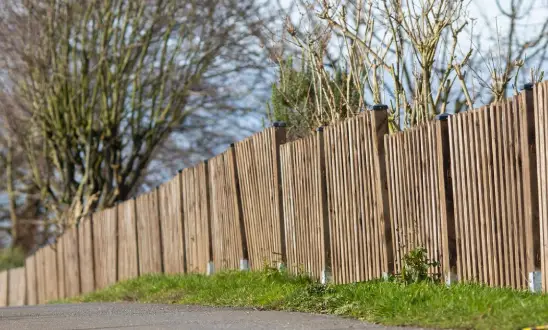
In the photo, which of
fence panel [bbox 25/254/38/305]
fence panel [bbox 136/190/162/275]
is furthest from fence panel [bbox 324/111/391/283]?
fence panel [bbox 25/254/38/305]

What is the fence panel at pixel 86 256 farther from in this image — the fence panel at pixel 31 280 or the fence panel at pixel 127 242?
the fence panel at pixel 31 280

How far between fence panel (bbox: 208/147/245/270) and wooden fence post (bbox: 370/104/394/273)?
12.1 ft

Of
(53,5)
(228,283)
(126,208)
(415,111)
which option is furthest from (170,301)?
(53,5)

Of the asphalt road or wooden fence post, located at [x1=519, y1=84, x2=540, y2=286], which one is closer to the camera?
wooden fence post, located at [x1=519, y1=84, x2=540, y2=286]

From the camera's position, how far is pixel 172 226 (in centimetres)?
1545

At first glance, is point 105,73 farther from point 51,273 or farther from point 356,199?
point 356,199

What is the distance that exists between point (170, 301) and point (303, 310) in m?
3.52

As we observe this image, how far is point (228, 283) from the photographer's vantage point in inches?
440

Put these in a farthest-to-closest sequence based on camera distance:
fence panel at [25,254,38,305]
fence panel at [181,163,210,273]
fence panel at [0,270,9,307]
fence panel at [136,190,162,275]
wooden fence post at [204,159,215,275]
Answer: fence panel at [0,270,9,307]
fence panel at [25,254,38,305]
fence panel at [136,190,162,275]
fence panel at [181,163,210,273]
wooden fence post at [204,159,215,275]

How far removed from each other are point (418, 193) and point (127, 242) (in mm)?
10331

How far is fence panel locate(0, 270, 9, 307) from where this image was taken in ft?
98.1

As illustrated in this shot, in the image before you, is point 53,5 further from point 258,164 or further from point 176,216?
point 258,164

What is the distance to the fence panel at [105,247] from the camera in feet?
62.4

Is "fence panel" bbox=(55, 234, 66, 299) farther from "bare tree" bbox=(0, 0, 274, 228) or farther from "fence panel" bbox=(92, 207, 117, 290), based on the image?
"fence panel" bbox=(92, 207, 117, 290)
